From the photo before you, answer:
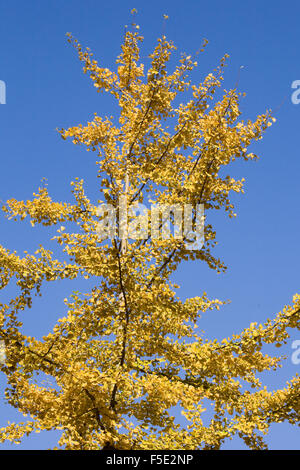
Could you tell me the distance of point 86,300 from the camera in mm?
6152

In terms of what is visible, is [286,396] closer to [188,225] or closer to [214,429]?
[214,429]

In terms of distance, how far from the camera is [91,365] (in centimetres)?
566

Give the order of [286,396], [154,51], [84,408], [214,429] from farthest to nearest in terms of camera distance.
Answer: [154,51], [286,396], [214,429], [84,408]

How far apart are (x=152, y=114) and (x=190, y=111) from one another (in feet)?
→ 2.43

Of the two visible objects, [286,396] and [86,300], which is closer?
[86,300]

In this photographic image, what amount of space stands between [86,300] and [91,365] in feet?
3.08

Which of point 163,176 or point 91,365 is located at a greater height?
point 163,176

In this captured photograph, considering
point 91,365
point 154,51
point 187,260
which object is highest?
point 154,51

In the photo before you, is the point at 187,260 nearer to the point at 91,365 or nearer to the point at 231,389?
the point at 91,365

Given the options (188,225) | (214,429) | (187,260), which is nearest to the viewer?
(214,429)

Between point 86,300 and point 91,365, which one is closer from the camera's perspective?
point 91,365
